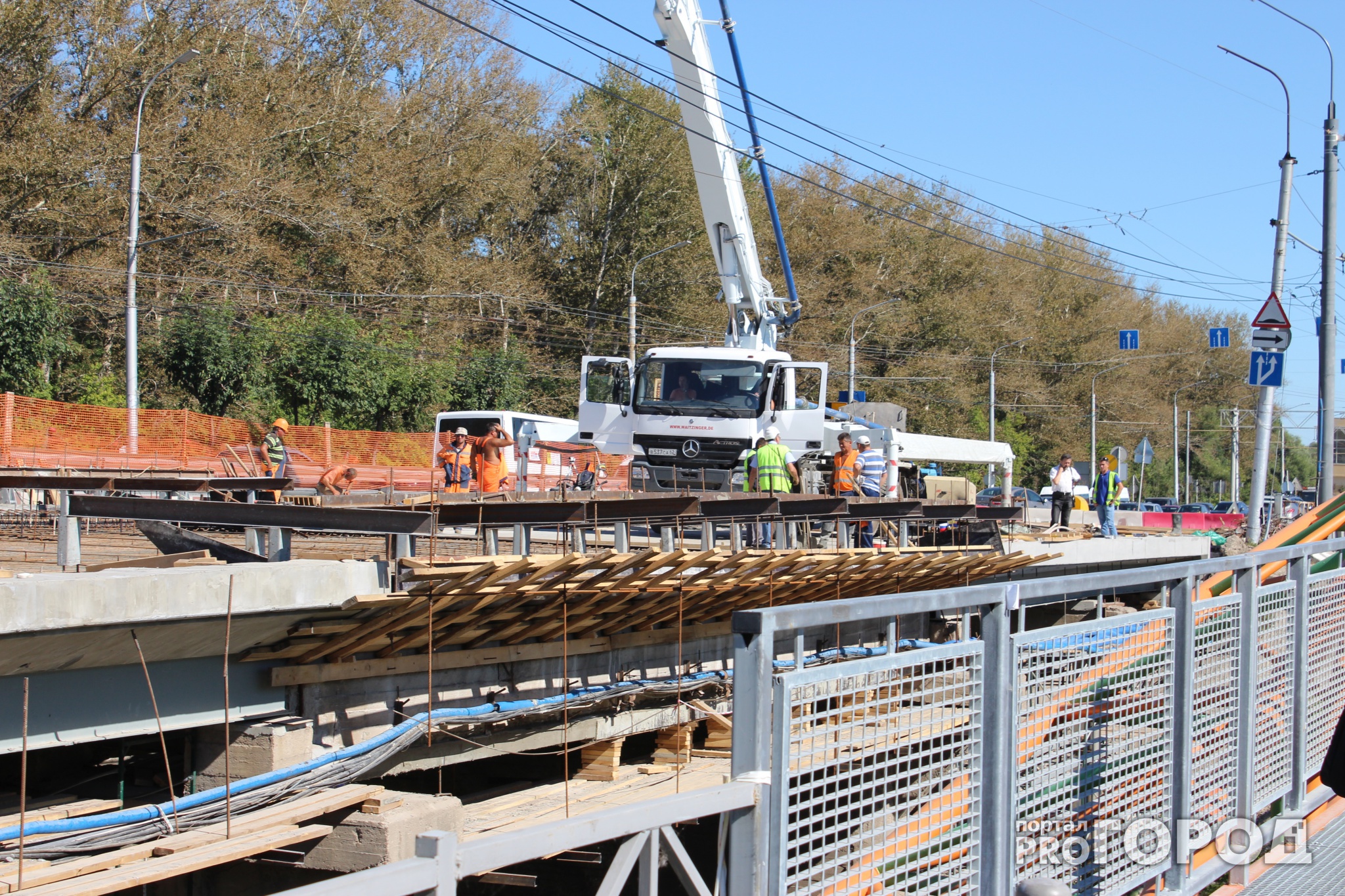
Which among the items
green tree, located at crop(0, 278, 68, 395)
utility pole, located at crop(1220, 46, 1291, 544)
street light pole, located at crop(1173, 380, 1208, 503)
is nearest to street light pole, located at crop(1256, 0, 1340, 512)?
utility pole, located at crop(1220, 46, 1291, 544)

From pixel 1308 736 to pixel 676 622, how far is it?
590 cm

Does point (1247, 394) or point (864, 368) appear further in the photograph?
point (1247, 394)

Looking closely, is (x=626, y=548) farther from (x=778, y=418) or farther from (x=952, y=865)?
(x=778, y=418)

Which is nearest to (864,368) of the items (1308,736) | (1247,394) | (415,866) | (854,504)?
(1247,394)

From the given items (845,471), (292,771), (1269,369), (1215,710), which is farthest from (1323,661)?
(845,471)

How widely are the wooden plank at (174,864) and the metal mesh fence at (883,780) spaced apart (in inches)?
139

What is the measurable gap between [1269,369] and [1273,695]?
10187 millimetres

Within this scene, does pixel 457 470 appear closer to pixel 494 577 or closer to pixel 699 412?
pixel 699 412

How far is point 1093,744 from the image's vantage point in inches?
179

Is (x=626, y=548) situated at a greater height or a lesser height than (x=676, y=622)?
greater

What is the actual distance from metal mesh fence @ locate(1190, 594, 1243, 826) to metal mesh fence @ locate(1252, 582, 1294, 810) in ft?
0.74

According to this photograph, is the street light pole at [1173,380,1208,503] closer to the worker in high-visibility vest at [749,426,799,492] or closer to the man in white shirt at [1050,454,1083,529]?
the man in white shirt at [1050,454,1083,529]

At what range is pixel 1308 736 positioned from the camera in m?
6.72

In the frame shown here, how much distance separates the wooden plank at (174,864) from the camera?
571cm
